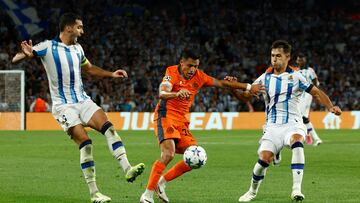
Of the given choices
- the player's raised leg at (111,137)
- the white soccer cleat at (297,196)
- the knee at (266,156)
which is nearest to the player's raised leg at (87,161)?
the player's raised leg at (111,137)

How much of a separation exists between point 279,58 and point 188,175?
401 centimetres

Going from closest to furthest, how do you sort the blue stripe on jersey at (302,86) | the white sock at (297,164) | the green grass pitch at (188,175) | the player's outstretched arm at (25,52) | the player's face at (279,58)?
the player's outstretched arm at (25,52), the white sock at (297,164), the player's face at (279,58), the blue stripe on jersey at (302,86), the green grass pitch at (188,175)

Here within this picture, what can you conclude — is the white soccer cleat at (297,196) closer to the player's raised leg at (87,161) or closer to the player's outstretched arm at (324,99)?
the player's outstretched arm at (324,99)

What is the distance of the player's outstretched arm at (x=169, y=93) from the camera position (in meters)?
10.1

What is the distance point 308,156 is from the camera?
18.9 metres

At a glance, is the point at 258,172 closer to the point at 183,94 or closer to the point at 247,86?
the point at 247,86

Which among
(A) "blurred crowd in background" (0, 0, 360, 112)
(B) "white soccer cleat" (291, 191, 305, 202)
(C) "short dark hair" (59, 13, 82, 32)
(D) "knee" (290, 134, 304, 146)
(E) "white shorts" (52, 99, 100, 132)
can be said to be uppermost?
(A) "blurred crowd in background" (0, 0, 360, 112)

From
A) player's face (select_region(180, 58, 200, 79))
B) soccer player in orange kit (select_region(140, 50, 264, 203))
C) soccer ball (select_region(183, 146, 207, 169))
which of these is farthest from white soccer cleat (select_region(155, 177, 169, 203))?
player's face (select_region(180, 58, 200, 79))

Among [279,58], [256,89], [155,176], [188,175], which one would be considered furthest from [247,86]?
[188,175]

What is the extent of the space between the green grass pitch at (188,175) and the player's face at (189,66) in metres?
1.58

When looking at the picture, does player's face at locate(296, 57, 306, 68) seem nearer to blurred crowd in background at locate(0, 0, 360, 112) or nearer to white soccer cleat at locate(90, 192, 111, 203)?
white soccer cleat at locate(90, 192, 111, 203)

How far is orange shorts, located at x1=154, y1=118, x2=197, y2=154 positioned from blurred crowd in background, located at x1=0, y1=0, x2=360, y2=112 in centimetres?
2449

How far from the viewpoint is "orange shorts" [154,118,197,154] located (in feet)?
34.9

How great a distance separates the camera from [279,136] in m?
10.8
